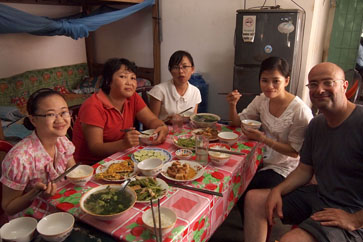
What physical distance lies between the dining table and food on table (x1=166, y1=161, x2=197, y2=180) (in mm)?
40

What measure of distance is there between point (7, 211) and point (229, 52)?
3.63 meters

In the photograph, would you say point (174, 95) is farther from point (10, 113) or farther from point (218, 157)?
point (10, 113)

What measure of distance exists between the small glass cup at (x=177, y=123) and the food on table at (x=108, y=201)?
959 mm

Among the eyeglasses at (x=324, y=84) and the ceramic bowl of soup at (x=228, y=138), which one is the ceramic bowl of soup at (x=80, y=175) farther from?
the eyeglasses at (x=324, y=84)

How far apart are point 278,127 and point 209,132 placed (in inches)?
19.4

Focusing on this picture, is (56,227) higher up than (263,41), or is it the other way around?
(263,41)

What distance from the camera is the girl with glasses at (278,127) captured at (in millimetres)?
1889

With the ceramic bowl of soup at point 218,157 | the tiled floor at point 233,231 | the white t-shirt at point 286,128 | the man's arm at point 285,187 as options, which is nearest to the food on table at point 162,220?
the ceramic bowl of soup at point 218,157

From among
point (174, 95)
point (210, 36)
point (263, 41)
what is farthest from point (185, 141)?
point (210, 36)

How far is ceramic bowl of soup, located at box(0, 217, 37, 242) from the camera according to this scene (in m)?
0.99

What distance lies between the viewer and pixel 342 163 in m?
1.48

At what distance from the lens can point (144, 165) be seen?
1.51 meters

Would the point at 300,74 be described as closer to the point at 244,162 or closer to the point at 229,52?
the point at 229,52

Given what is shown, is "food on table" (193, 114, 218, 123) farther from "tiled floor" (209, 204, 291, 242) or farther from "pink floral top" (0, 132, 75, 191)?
"pink floral top" (0, 132, 75, 191)
